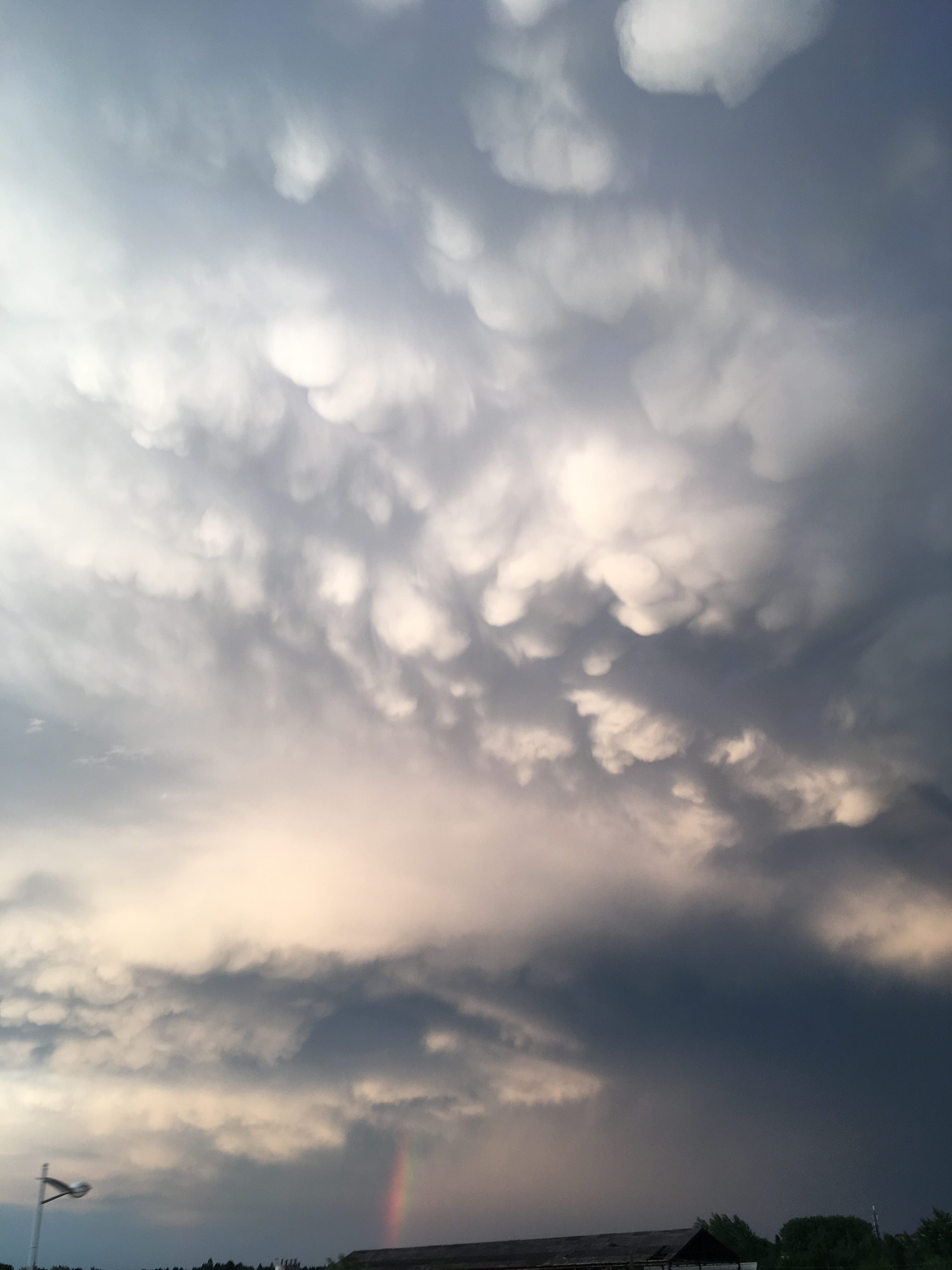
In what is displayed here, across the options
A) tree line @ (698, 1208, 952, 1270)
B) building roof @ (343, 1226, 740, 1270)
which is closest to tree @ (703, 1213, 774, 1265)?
tree line @ (698, 1208, 952, 1270)

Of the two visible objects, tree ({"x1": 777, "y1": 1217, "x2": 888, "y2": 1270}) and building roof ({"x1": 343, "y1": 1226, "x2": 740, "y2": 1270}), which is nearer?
building roof ({"x1": 343, "y1": 1226, "x2": 740, "y2": 1270})

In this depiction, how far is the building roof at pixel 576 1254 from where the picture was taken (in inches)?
2574

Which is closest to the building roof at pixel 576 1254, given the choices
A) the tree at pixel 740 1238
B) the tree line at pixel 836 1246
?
the tree line at pixel 836 1246

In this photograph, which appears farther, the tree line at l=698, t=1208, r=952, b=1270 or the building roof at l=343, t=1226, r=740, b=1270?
the tree line at l=698, t=1208, r=952, b=1270

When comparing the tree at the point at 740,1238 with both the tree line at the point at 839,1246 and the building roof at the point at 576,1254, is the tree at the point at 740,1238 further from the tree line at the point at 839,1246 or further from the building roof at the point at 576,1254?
the building roof at the point at 576,1254

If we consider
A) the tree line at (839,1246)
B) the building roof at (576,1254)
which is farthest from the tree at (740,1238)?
the building roof at (576,1254)

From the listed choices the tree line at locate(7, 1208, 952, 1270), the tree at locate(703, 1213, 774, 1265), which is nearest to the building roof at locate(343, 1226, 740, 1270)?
the tree line at locate(7, 1208, 952, 1270)

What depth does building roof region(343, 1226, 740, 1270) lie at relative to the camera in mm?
65375

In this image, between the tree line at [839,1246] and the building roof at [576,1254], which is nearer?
the building roof at [576,1254]

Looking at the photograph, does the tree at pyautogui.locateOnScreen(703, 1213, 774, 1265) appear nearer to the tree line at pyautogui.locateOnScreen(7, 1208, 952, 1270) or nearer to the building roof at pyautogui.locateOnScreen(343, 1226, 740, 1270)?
the tree line at pyautogui.locateOnScreen(7, 1208, 952, 1270)

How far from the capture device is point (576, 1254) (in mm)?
71188

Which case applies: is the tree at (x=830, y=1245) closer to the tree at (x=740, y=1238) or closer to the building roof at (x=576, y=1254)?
the tree at (x=740, y=1238)

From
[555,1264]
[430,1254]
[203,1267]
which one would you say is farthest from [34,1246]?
[203,1267]

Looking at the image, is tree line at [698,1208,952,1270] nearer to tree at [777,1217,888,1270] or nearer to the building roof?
tree at [777,1217,888,1270]
